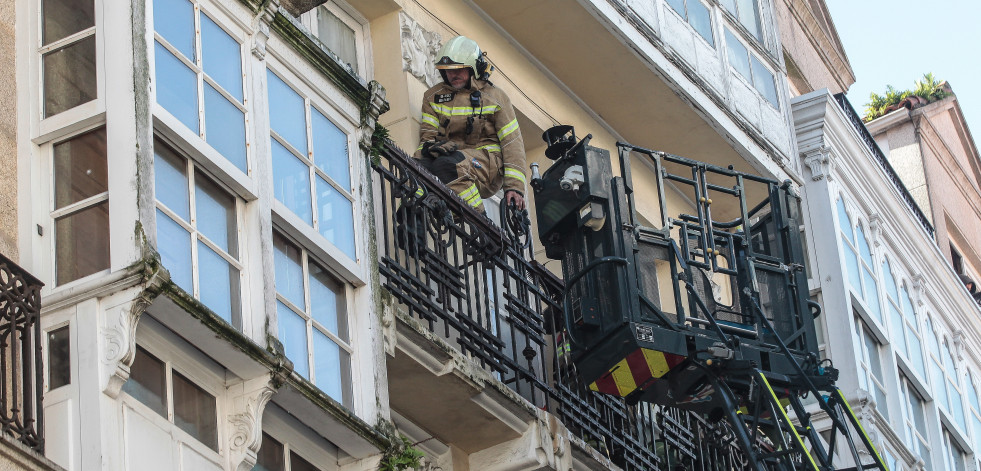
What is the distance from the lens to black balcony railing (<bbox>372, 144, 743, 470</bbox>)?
1195cm

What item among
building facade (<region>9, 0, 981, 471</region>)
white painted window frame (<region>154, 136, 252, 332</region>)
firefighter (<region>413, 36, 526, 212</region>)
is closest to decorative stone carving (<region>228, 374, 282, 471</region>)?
building facade (<region>9, 0, 981, 471</region>)

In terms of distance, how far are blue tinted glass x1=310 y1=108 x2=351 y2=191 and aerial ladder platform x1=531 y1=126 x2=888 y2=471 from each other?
2906 millimetres

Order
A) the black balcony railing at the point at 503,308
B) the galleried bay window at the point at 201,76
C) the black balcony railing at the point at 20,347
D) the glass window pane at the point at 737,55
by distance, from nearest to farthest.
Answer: the black balcony railing at the point at 20,347 → the galleried bay window at the point at 201,76 → the black balcony railing at the point at 503,308 → the glass window pane at the point at 737,55

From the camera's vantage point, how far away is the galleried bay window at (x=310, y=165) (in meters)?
10.3

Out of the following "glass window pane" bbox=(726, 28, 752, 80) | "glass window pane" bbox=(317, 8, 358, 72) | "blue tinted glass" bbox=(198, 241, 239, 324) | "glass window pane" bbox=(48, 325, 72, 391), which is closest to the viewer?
"glass window pane" bbox=(48, 325, 72, 391)

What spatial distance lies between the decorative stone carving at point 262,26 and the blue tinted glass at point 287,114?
0.60ft

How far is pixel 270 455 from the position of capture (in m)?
9.78

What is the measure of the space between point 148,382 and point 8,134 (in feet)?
4.58

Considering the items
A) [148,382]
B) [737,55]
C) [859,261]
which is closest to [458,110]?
[148,382]

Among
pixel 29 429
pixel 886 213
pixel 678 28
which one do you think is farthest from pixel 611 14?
pixel 29 429

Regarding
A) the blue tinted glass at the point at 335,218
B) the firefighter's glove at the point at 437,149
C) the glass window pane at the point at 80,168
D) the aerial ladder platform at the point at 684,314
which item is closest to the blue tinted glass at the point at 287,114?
the blue tinted glass at the point at 335,218

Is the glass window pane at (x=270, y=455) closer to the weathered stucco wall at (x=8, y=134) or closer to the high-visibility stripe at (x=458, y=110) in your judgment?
the weathered stucco wall at (x=8, y=134)

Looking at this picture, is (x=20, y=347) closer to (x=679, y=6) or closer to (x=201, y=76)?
(x=201, y=76)

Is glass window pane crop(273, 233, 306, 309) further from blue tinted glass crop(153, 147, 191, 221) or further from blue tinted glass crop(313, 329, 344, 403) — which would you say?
blue tinted glass crop(153, 147, 191, 221)
